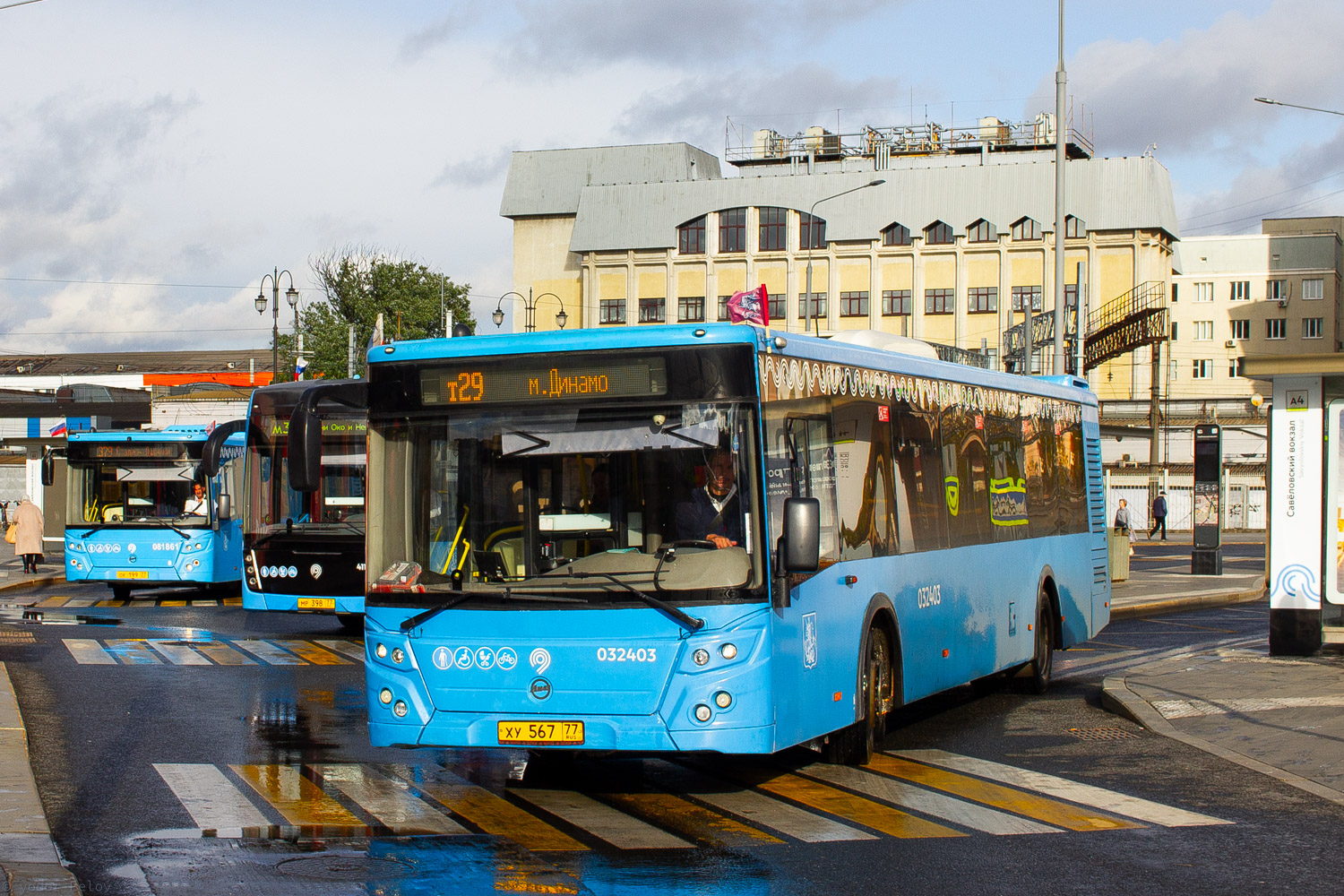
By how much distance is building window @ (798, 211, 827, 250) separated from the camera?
278ft

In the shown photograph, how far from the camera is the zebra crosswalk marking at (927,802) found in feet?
27.8

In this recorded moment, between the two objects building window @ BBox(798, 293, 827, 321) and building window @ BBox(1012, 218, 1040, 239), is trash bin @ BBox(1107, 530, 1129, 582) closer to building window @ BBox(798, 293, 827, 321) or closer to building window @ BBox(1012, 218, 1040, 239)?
building window @ BBox(1012, 218, 1040, 239)

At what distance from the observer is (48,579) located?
33156 millimetres

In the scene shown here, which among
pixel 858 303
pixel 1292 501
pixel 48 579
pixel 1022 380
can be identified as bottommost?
pixel 48 579

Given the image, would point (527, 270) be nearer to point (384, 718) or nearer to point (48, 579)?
point (48, 579)

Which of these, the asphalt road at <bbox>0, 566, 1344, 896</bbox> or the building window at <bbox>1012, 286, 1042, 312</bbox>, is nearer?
the asphalt road at <bbox>0, 566, 1344, 896</bbox>

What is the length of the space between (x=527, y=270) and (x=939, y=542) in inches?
3280

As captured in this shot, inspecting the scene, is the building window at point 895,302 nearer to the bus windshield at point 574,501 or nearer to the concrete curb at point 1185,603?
the concrete curb at point 1185,603

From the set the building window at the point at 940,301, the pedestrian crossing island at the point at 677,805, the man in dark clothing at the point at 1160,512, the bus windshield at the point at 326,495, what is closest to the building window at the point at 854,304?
the building window at the point at 940,301

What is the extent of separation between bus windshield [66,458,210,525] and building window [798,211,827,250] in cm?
5972

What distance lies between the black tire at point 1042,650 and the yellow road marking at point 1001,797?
415 cm

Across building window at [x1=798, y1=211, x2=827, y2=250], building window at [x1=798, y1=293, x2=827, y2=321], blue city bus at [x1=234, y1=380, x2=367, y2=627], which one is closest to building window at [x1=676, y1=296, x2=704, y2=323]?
building window at [x1=798, y1=293, x2=827, y2=321]

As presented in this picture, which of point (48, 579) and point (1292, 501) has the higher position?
point (1292, 501)

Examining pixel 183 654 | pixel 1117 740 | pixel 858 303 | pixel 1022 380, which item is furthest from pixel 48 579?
pixel 858 303
